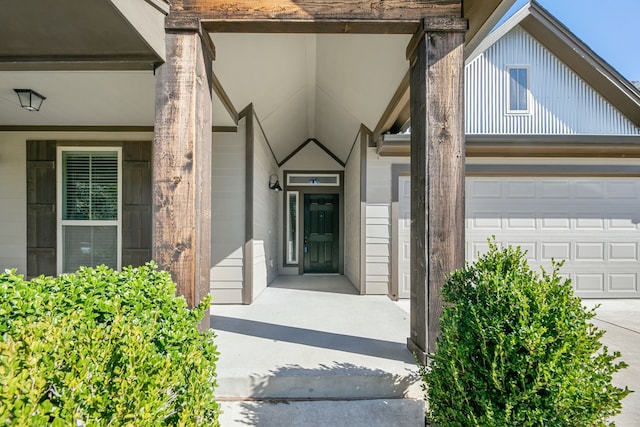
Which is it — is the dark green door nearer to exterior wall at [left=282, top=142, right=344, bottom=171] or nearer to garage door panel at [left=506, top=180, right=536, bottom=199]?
exterior wall at [left=282, top=142, right=344, bottom=171]

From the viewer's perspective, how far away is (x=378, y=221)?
16.4 feet

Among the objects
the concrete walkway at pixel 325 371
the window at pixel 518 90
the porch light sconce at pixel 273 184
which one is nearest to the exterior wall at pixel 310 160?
the porch light sconce at pixel 273 184

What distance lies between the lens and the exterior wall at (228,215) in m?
4.26

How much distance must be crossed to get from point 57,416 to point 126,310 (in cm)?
48

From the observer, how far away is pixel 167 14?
2172 mm

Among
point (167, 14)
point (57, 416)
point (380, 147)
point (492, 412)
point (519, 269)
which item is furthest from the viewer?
point (380, 147)

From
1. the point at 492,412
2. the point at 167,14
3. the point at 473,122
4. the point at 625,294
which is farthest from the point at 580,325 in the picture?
the point at 625,294

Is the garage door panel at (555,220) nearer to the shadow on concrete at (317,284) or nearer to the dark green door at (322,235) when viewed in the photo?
the shadow on concrete at (317,284)

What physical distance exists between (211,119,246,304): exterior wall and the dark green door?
122 inches

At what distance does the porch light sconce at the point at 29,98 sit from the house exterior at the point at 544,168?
412cm

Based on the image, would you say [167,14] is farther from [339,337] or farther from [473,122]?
[473,122]

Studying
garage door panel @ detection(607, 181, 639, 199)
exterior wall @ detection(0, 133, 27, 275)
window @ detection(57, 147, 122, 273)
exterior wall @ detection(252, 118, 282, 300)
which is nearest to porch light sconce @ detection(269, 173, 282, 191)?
exterior wall @ detection(252, 118, 282, 300)

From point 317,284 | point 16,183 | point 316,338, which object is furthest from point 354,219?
point 16,183

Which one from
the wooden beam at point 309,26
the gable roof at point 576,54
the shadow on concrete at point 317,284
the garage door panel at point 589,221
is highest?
the gable roof at point 576,54
